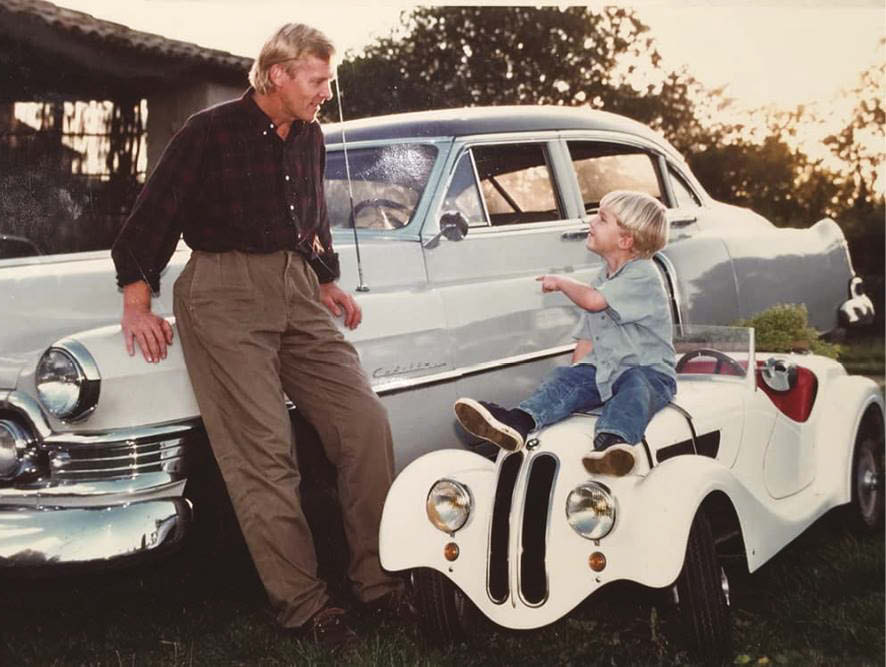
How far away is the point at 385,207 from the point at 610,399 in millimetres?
869

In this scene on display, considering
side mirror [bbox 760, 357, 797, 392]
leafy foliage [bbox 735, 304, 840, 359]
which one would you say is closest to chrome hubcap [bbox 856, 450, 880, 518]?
leafy foliage [bbox 735, 304, 840, 359]

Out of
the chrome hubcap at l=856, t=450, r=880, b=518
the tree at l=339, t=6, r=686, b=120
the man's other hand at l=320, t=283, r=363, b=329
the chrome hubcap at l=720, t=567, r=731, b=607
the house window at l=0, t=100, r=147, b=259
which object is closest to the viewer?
the chrome hubcap at l=720, t=567, r=731, b=607

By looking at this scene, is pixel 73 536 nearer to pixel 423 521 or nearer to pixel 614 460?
pixel 423 521

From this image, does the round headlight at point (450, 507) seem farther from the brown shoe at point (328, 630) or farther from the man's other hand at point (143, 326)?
the man's other hand at point (143, 326)

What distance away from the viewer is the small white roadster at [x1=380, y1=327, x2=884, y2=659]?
2088 mm

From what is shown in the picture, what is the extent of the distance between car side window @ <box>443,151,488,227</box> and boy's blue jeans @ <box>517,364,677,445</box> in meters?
0.58

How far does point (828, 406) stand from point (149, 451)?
1.94m

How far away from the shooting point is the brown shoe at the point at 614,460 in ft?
6.88

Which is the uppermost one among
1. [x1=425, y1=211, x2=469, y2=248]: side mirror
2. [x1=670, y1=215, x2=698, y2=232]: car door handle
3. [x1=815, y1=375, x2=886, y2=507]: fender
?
[x1=425, y1=211, x2=469, y2=248]: side mirror

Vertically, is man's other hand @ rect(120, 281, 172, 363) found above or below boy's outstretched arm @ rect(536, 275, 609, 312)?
above

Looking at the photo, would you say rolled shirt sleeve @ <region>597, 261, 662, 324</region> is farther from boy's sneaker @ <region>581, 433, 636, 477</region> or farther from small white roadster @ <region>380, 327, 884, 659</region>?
boy's sneaker @ <region>581, 433, 636, 477</region>

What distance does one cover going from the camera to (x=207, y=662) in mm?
2342

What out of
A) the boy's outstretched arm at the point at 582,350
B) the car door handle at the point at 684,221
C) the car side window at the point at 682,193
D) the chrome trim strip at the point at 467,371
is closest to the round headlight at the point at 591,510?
the boy's outstretched arm at the point at 582,350

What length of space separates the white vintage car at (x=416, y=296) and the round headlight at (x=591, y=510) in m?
0.53
